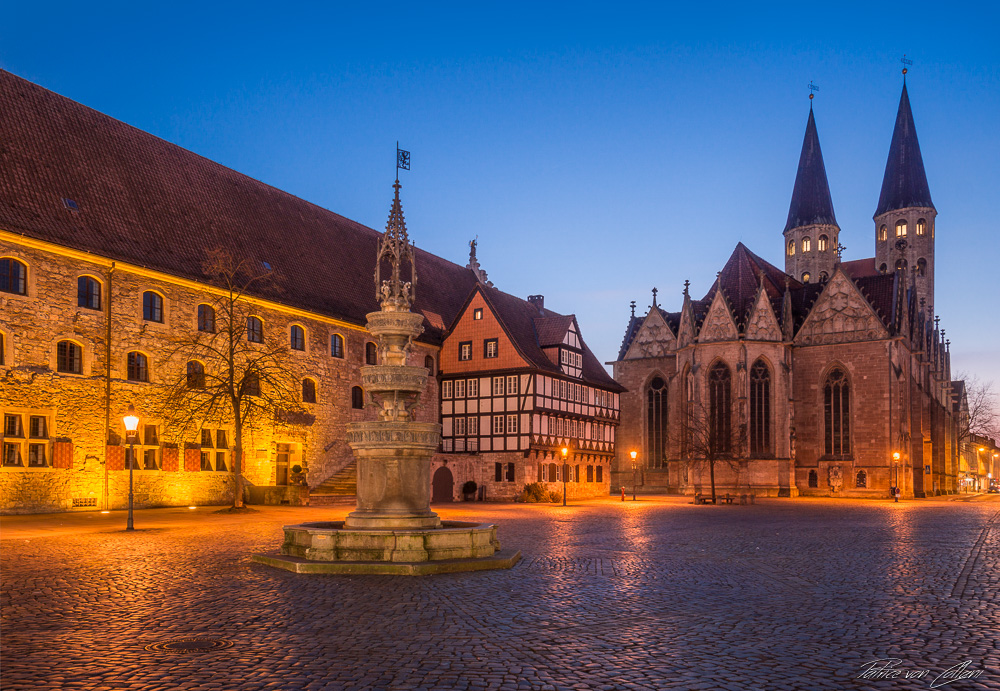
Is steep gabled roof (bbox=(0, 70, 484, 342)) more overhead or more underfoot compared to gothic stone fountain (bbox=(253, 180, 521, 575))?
more overhead

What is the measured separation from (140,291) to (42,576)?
21921 millimetres

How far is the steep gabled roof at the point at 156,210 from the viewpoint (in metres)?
31.4

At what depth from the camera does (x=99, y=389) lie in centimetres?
3122

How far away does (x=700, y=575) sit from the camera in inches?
539

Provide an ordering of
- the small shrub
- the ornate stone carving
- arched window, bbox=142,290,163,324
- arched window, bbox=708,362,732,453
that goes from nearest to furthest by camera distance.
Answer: arched window, bbox=142,290,163,324, the small shrub, arched window, bbox=708,362,732,453, the ornate stone carving

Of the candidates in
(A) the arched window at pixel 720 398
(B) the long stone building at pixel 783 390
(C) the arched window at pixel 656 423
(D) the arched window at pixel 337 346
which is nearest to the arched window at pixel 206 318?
(D) the arched window at pixel 337 346

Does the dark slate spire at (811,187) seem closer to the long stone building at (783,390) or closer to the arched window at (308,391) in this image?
the long stone building at (783,390)

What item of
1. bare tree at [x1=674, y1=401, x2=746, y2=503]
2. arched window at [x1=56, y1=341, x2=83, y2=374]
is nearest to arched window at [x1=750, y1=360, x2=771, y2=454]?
bare tree at [x1=674, y1=401, x2=746, y2=503]

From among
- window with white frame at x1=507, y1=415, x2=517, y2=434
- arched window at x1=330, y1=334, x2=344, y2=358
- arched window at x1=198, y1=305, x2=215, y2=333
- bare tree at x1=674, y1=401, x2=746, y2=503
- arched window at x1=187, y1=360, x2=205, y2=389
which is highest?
arched window at x1=198, y1=305, x2=215, y2=333

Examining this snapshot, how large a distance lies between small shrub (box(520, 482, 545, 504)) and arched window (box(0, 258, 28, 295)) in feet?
78.7

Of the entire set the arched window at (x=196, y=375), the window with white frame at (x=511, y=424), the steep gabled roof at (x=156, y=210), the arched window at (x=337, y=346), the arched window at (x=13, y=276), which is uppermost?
the steep gabled roof at (x=156, y=210)

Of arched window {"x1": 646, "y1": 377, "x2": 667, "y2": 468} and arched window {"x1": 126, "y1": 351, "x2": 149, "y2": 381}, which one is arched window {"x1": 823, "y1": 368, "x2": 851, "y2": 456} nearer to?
arched window {"x1": 646, "y1": 377, "x2": 667, "y2": 468}

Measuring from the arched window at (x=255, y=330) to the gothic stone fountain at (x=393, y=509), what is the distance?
855 inches

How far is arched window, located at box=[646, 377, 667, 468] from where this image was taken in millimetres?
63969
